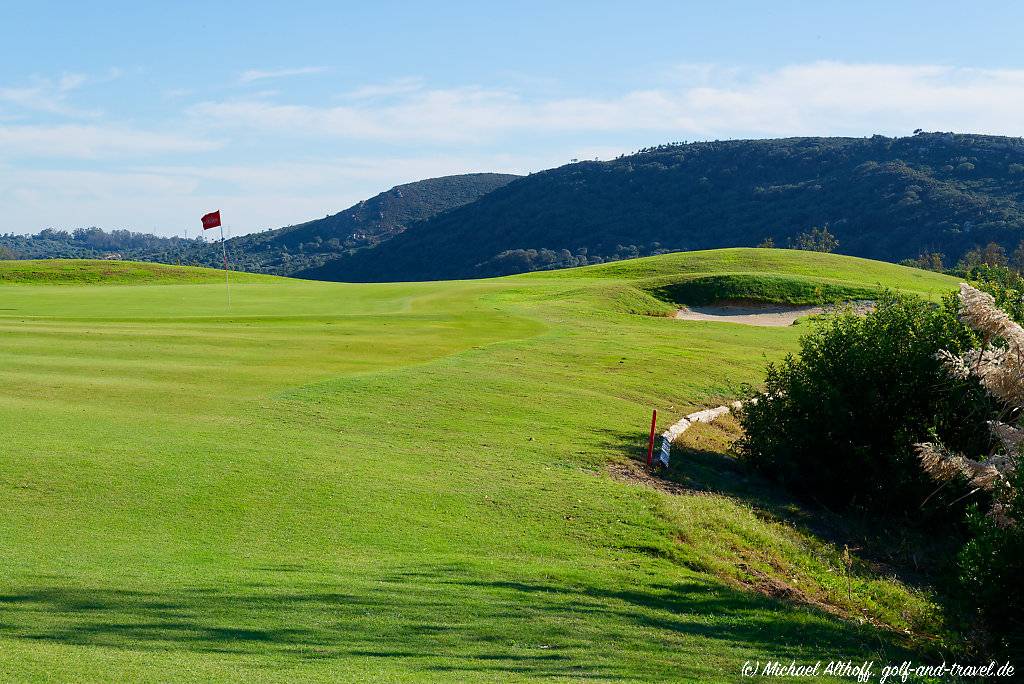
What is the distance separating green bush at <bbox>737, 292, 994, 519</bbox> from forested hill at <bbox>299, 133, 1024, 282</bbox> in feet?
394

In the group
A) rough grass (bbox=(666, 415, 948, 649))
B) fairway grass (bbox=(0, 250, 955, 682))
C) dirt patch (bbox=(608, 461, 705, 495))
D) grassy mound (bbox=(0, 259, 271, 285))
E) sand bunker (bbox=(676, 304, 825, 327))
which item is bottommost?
rough grass (bbox=(666, 415, 948, 649))

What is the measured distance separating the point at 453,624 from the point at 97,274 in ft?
196

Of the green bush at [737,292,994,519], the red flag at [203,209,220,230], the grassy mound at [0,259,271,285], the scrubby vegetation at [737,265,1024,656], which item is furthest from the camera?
the grassy mound at [0,259,271,285]

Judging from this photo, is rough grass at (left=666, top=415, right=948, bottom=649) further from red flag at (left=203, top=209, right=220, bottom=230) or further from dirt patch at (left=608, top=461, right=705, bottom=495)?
red flag at (left=203, top=209, right=220, bottom=230)

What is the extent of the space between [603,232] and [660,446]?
176 meters

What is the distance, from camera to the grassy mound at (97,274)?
2297 inches

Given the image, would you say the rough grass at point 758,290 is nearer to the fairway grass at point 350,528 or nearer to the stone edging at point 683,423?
the fairway grass at point 350,528

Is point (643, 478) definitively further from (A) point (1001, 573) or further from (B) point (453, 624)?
(B) point (453, 624)

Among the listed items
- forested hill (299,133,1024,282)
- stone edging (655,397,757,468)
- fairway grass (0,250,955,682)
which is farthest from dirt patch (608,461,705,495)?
forested hill (299,133,1024,282)

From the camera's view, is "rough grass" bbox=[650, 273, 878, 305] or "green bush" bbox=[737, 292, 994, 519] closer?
"green bush" bbox=[737, 292, 994, 519]

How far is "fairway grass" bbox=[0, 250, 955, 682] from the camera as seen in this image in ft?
24.8

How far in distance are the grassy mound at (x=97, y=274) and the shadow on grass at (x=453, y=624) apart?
54.7 metres

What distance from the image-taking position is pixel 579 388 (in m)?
22.3

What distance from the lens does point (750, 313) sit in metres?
46.8
